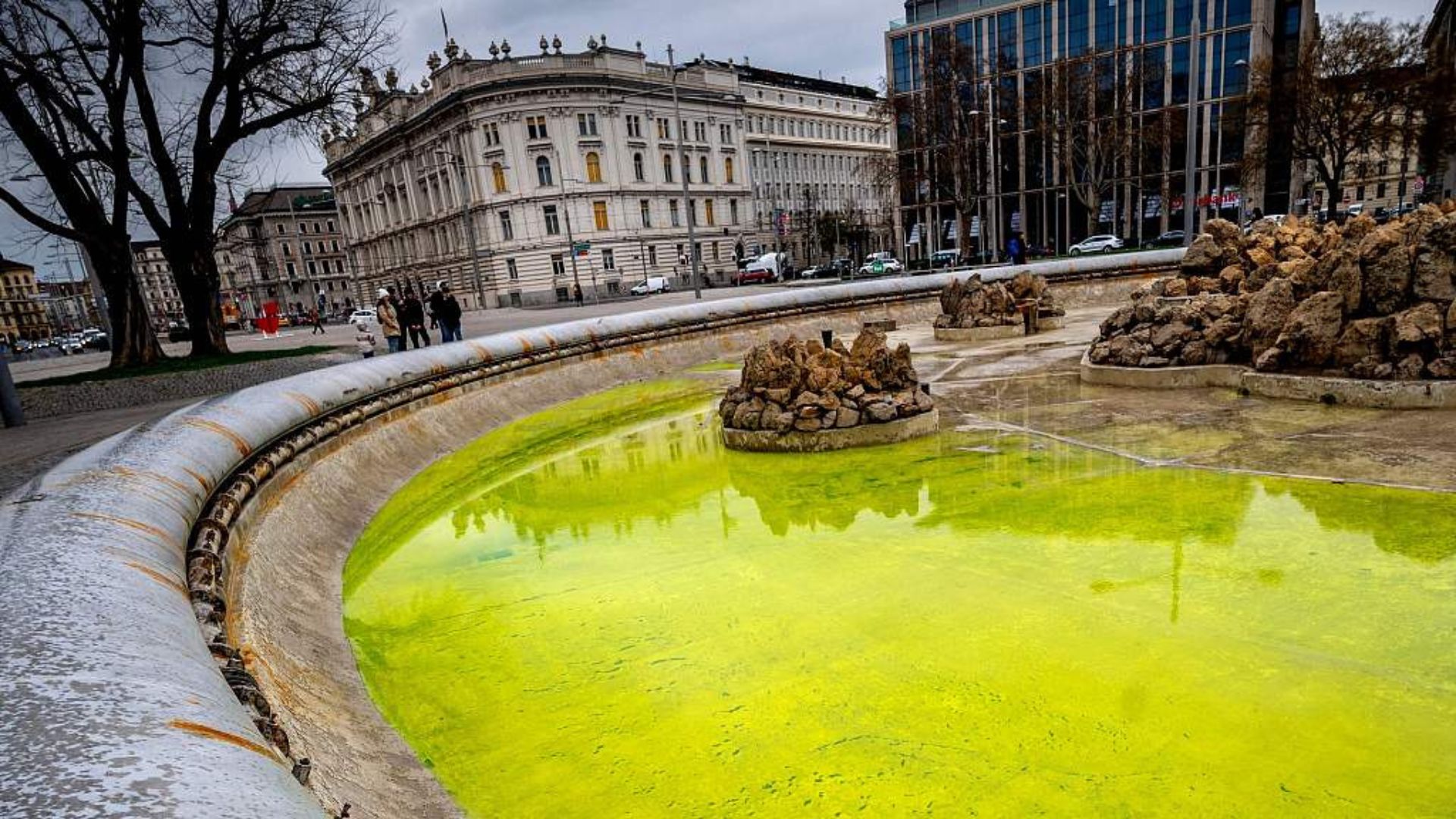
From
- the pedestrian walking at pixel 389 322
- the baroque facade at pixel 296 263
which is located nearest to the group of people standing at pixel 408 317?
the pedestrian walking at pixel 389 322

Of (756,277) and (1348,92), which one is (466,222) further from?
(1348,92)

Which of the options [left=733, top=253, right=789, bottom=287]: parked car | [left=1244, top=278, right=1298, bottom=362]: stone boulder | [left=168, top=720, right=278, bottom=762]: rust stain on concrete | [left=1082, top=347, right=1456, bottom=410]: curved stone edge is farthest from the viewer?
[left=733, top=253, right=789, bottom=287]: parked car

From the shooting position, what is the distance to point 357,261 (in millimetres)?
87125

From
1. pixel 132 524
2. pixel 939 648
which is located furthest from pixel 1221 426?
pixel 132 524

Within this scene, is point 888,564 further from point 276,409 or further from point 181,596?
point 276,409

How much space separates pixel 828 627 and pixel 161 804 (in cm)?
352

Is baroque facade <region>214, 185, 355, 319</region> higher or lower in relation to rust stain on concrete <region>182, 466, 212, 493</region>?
higher

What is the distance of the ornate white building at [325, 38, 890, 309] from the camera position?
5522cm

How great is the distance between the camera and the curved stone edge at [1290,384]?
7.20 metres

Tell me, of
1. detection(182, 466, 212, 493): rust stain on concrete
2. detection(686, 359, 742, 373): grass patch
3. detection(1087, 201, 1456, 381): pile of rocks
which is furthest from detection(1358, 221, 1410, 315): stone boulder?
detection(182, 466, 212, 493): rust stain on concrete

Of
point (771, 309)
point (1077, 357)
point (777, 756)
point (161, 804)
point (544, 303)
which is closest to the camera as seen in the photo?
point (161, 804)

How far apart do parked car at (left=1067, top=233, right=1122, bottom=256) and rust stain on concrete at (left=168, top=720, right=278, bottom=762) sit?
49852 millimetres

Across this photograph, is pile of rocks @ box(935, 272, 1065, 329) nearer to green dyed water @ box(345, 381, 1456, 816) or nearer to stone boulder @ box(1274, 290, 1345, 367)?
stone boulder @ box(1274, 290, 1345, 367)

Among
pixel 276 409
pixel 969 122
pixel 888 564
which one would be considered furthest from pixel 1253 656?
pixel 969 122
